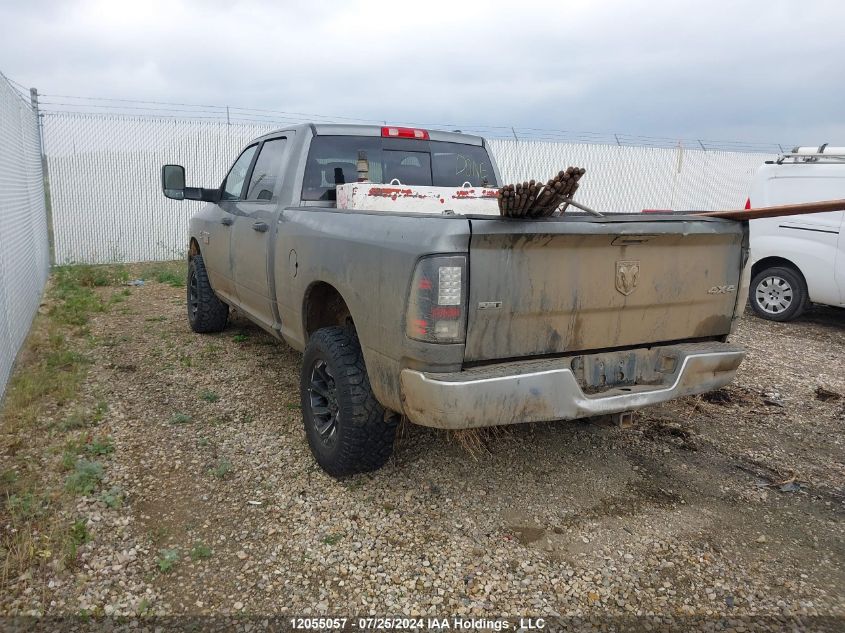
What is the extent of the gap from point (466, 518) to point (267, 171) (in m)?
2.93

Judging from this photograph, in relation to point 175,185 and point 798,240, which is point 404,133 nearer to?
point 175,185

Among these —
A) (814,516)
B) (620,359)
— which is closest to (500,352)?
(620,359)

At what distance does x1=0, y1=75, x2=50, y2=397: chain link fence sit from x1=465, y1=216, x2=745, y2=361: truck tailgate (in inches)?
142

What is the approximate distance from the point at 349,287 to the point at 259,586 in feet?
4.54

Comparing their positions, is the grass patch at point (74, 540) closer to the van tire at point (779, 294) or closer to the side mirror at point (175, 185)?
the side mirror at point (175, 185)

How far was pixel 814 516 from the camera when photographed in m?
3.10

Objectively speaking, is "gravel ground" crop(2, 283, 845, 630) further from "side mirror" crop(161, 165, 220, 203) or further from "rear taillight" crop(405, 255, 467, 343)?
"side mirror" crop(161, 165, 220, 203)

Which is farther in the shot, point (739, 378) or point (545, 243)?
point (739, 378)

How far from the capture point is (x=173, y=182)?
523 cm

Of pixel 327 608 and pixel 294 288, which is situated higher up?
pixel 294 288

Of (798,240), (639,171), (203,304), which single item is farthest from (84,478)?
(639,171)

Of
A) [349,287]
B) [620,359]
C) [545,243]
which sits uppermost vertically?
[545,243]

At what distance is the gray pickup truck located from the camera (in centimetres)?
254

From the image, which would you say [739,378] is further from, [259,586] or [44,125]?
[44,125]
